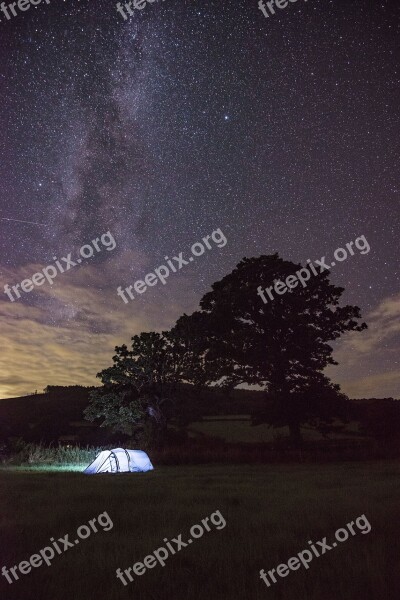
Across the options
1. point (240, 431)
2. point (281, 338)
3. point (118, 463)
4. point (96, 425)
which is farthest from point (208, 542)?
point (96, 425)

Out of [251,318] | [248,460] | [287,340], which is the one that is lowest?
[248,460]

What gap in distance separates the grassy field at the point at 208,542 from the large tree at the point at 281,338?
15972mm

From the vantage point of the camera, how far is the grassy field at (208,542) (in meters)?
5.04

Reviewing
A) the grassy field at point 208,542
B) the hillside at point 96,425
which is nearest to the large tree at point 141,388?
the hillside at point 96,425

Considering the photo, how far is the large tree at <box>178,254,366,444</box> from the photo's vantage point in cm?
2858

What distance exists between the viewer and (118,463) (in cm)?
2130

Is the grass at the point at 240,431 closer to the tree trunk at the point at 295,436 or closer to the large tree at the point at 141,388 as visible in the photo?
the tree trunk at the point at 295,436

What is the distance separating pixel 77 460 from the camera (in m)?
25.7

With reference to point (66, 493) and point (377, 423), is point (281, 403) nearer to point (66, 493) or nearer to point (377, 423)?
point (377, 423)

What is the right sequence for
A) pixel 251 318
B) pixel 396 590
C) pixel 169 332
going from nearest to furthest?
pixel 396 590
pixel 251 318
pixel 169 332

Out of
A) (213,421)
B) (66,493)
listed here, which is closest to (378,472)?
(66,493)

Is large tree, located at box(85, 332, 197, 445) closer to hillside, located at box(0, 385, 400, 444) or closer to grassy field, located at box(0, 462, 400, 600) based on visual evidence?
hillside, located at box(0, 385, 400, 444)

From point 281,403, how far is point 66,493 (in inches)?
711

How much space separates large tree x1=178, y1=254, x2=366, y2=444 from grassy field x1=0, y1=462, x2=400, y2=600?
1597 centimetres
